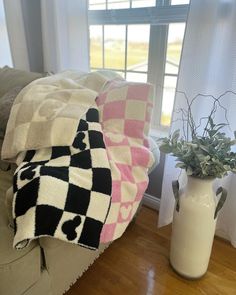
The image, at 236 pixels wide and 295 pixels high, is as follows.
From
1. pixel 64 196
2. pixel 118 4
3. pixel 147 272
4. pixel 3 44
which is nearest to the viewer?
→ pixel 64 196

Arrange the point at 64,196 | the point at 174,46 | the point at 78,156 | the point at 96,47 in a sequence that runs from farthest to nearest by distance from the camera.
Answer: the point at 96,47 → the point at 174,46 → the point at 78,156 → the point at 64,196

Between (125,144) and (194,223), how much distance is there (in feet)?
1.59

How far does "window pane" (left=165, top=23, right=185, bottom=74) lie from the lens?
1498 millimetres

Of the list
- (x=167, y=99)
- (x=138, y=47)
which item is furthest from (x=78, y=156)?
(x=138, y=47)

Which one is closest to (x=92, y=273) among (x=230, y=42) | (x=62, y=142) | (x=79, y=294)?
(x=79, y=294)

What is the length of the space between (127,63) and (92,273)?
4.53 ft

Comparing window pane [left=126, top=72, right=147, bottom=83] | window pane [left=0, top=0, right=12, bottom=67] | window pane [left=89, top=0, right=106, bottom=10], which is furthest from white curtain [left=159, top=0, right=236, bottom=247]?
window pane [left=0, top=0, right=12, bottom=67]

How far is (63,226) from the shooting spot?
2.76 feet

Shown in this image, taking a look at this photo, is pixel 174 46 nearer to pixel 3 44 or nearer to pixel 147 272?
pixel 147 272

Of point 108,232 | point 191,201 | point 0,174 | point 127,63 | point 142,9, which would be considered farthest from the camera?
point 127,63

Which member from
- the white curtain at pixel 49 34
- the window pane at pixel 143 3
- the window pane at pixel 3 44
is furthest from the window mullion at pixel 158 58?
the window pane at pixel 3 44

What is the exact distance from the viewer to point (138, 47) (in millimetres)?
1697

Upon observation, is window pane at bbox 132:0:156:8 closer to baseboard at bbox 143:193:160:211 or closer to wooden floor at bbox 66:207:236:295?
baseboard at bbox 143:193:160:211

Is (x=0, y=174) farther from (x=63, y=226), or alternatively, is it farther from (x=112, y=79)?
(x=112, y=79)
